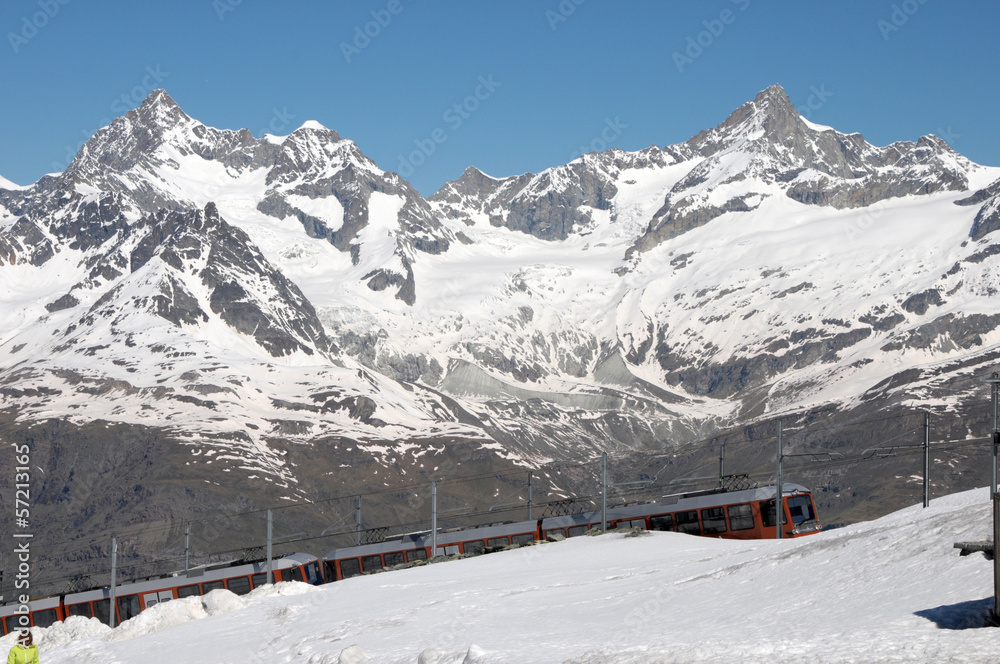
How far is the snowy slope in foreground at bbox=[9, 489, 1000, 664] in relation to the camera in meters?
32.2

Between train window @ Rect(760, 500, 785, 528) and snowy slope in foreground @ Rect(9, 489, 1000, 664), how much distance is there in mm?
14442

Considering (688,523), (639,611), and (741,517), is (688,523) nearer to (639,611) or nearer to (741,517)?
(741,517)

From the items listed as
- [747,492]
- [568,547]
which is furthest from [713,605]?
[747,492]

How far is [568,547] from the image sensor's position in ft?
259

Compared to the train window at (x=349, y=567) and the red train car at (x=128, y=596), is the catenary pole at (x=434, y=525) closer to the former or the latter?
the train window at (x=349, y=567)

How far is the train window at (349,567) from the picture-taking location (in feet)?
323

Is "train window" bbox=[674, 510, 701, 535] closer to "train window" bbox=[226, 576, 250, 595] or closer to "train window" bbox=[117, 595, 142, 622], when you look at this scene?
"train window" bbox=[226, 576, 250, 595]

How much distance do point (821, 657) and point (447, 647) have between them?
15356mm

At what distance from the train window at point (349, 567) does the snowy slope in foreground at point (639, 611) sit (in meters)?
25.5

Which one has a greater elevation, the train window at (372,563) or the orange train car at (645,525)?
the orange train car at (645,525)

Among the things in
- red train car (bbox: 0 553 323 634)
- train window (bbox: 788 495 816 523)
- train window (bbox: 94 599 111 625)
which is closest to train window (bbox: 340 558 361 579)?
red train car (bbox: 0 553 323 634)

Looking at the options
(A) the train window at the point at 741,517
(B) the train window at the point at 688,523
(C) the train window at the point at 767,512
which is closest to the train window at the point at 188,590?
(B) the train window at the point at 688,523

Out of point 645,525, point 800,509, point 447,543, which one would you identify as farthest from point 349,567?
point 800,509

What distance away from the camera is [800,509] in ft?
283
